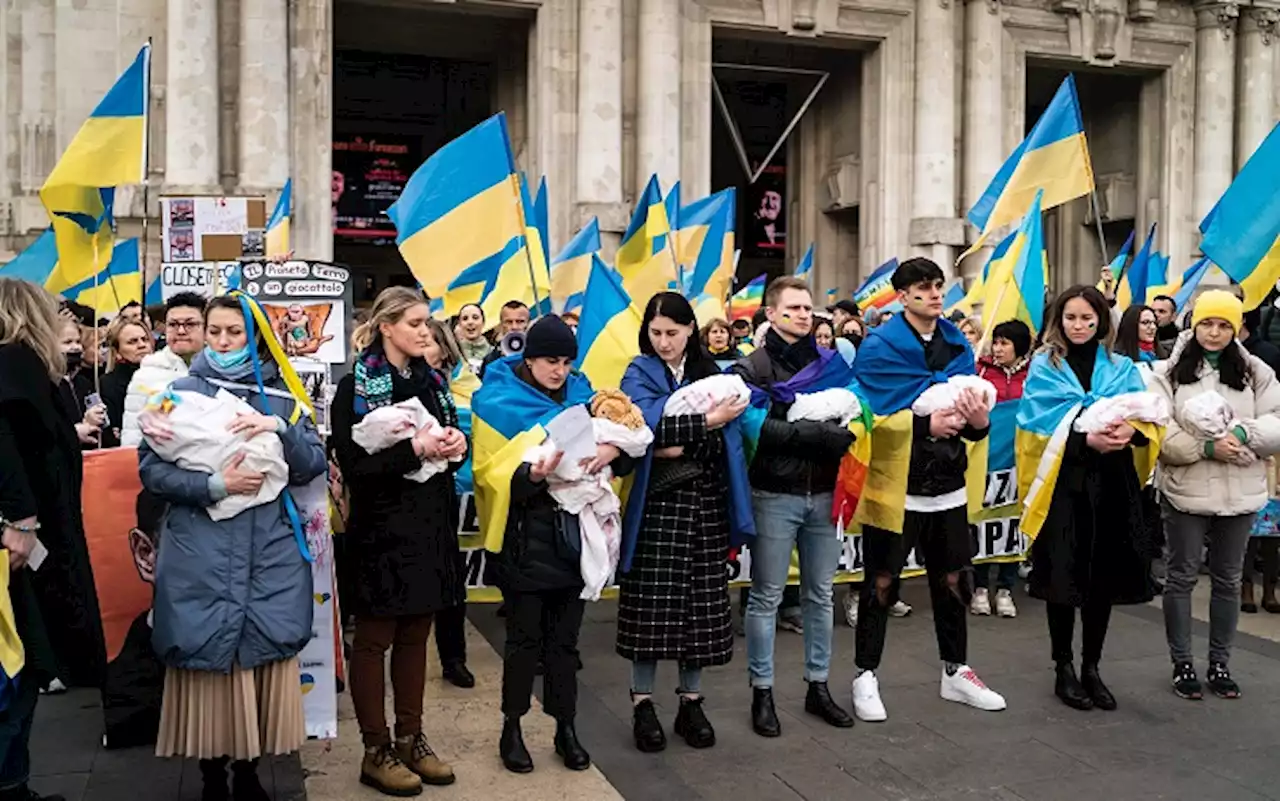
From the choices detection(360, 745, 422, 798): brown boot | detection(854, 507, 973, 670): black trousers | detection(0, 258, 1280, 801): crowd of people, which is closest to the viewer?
detection(0, 258, 1280, 801): crowd of people

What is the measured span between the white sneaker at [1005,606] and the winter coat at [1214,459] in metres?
1.98

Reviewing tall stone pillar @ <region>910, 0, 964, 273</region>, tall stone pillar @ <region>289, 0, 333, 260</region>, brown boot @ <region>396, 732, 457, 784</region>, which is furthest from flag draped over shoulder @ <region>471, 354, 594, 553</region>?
tall stone pillar @ <region>910, 0, 964, 273</region>

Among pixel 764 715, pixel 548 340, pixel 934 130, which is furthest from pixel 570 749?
pixel 934 130

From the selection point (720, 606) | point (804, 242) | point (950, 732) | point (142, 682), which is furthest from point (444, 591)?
point (804, 242)

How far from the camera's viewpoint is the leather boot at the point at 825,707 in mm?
5836

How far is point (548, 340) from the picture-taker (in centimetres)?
512

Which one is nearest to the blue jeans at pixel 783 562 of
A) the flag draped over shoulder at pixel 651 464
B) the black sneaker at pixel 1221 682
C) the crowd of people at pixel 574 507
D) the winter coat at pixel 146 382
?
the crowd of people at pixel 574 507

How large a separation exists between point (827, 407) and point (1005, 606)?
3.56 m

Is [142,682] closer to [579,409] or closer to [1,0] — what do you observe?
[579,409]

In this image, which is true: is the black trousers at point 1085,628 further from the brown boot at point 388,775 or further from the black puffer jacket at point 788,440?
the brown boot at point 388,775

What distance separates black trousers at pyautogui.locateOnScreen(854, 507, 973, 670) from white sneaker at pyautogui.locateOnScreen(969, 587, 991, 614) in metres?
2.40

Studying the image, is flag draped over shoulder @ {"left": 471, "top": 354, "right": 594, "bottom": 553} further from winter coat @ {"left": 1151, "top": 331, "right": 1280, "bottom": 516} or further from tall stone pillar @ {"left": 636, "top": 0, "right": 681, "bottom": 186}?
tall stone pillar @ {"left": 636, "top": 0, "right": 681, "bottom": 186}

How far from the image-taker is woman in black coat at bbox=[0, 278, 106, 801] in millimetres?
4371

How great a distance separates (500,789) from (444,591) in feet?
2.98
